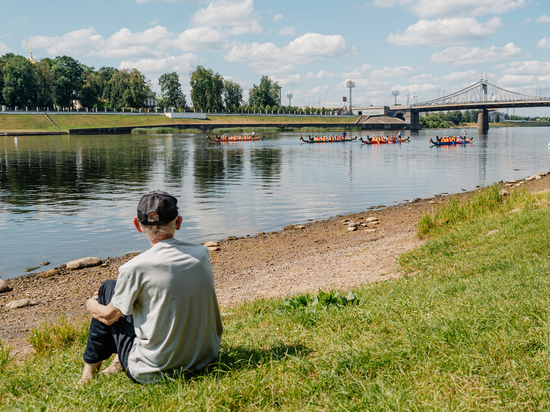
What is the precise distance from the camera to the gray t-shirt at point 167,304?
11.7 feet

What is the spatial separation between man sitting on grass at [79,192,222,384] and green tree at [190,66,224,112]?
14347 cm

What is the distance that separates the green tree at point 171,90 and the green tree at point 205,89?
607cm

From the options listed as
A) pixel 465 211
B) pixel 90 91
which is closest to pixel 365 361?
pixel 465 211

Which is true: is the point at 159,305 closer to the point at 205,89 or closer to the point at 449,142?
the point at 449,142

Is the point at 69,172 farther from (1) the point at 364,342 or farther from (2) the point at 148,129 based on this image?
(2) the point at 148,129

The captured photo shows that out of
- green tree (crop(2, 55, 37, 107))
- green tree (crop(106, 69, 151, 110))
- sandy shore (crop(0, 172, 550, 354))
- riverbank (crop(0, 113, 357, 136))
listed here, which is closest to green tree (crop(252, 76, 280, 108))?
riverbank (crop(0, 113, 357, 136))

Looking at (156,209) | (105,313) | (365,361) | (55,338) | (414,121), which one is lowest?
(55,338)

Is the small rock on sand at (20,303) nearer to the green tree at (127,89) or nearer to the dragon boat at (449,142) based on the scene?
the dragon boat at (449,142)

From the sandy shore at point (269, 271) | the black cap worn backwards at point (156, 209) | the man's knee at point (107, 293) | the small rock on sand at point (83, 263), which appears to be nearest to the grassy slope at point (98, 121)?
the small rock on sand at point (83, 263)

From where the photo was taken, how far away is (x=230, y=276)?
419 inches

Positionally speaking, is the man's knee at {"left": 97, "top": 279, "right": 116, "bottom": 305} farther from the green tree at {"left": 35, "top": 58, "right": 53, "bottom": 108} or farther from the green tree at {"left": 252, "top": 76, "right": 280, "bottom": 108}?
the green tree at {"left": 252, "top": 76, "right": 280, "bottom": 108}

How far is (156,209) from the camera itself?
3.60m

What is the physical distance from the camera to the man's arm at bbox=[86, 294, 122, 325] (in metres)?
3.71

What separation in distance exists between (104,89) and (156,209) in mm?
143247
